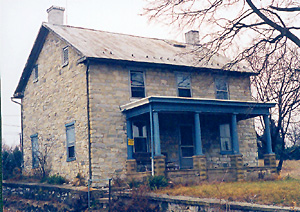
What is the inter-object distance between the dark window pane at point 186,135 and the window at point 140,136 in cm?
213

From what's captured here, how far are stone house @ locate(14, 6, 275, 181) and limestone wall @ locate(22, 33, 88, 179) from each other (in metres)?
0.05

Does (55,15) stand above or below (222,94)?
above

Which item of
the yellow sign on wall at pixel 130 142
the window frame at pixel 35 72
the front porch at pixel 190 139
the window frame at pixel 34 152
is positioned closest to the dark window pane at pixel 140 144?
the front porch at pixel 190 139

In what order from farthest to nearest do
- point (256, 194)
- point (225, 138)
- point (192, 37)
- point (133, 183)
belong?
point (192, 37) → point (225, 138) → point (133, 183) → point (256, 194)

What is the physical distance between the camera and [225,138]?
22.0m

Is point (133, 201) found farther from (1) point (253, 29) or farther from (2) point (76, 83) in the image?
(2) point (76, 83)

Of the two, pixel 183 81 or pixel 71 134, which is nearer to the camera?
pixel 71 134

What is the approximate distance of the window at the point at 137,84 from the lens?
19.5 meters

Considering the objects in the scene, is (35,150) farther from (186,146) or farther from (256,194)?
(256,194)

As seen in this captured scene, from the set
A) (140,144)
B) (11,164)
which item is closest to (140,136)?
(140,144)

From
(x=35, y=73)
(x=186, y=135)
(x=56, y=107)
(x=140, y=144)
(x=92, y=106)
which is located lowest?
(x=140, y=144)

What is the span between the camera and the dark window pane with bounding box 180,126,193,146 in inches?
815

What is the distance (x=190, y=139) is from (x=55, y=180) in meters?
6.72

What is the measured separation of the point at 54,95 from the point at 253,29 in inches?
474
